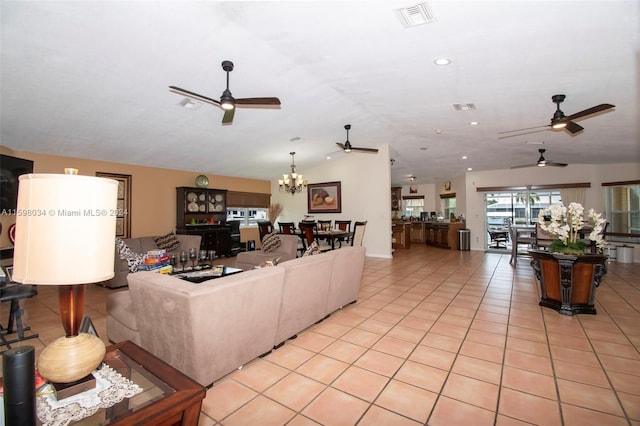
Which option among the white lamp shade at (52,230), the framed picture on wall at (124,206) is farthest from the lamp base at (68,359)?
the framed picture on wall at (124,206)

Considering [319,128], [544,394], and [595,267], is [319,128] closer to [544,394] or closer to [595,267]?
[595,267]

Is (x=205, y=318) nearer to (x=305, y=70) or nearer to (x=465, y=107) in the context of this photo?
(x=305, y=70)

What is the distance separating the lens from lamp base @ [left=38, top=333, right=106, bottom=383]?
3.27 feet

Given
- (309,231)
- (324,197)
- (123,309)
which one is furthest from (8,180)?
(324,197)

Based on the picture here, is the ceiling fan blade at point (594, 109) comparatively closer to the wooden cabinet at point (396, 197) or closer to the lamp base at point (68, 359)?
the lamp base at point (68, 359)

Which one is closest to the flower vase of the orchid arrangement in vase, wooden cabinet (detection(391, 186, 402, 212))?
the orchid arrangement in vase

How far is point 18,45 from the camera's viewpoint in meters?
2.62

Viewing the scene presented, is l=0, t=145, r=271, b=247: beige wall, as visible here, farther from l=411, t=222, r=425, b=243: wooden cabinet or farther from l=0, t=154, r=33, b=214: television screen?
l=411, t=222, r=425, b=243: wooden cabinet

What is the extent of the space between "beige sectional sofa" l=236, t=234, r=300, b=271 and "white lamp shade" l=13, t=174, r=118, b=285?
13.7 ft

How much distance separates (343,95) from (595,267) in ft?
12.9

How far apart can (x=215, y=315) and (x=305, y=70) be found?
2.98 meters

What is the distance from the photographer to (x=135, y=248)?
516 centimetres

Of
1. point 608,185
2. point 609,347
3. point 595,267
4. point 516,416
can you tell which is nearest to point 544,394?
point 516,416

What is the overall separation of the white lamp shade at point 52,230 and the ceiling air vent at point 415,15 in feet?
8.26
